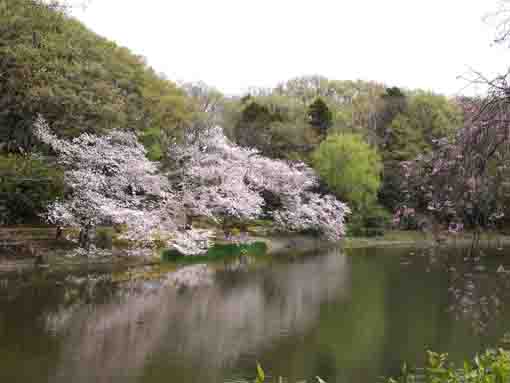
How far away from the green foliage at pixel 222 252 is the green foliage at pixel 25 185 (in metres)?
4.30

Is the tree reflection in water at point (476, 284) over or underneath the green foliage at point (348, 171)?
underneath

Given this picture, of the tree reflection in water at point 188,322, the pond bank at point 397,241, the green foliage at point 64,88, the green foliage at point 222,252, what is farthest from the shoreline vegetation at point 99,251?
the pond bank at point 397,241

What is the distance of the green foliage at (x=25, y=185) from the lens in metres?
15.7

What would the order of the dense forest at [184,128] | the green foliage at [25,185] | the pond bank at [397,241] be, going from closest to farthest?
the dense forest at [184,128]
the green foliage at [25,185]
the pond bank at [397,241]

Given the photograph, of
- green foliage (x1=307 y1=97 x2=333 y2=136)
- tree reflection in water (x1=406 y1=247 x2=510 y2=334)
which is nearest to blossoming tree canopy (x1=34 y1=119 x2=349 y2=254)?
tree reflection in water (x1=406 y1=247 x2=510 y2=334)

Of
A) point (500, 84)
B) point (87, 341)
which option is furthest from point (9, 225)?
point (500, 84)

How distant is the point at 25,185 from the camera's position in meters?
16.1

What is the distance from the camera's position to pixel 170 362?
7363 mm

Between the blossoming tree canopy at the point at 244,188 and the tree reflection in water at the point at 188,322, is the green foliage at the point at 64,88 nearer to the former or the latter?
the blossoming tree canopy at the point at 244,188

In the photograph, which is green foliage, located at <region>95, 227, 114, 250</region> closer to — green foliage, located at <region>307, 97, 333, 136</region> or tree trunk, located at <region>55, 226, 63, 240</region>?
tree trunk, located at <region>55, 226, 63, 240</region>

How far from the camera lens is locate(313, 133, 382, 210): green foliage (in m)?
29.0

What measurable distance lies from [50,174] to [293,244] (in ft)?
40.1

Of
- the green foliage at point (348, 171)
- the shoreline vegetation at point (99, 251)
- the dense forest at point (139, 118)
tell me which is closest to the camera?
the shoreline vegetation at point (99, 251)

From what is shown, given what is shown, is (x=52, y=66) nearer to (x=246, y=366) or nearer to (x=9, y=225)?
(x=9, y=225)
